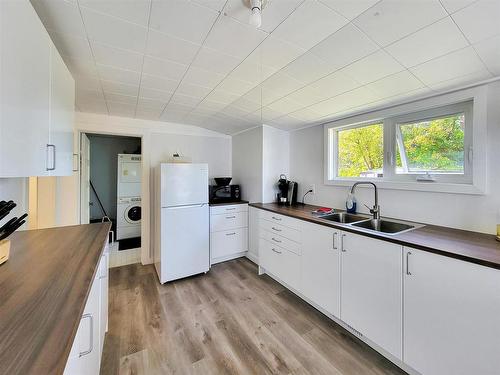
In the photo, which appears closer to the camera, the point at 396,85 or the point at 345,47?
the point at 345,47

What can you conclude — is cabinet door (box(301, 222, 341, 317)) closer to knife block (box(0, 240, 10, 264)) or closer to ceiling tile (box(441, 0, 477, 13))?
ceiling tile (box(441, 0, 477, 13))

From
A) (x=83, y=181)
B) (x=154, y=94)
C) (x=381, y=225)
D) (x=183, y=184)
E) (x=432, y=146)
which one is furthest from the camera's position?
(x=83, y=181)

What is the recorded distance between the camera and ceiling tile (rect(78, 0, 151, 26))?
1.08 metres

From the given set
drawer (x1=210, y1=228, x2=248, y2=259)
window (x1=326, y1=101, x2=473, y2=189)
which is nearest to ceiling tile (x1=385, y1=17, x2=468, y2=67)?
window (x1=326, y1=101, x2=473, y2=189)

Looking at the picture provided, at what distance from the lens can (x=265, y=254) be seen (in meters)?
2.64

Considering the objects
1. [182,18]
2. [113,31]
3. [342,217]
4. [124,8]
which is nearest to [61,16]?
[113,31]

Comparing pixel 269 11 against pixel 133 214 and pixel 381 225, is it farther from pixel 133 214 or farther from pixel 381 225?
pixel 133 214

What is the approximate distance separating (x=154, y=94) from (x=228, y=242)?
2.09m

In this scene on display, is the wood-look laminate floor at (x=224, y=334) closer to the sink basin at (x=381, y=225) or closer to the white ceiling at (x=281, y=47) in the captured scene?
the sink basin at (x=381, y=225)

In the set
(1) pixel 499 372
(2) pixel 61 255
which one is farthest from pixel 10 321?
(1) pixel 499 372

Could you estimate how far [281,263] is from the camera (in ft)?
7.79

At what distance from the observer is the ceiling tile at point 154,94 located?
208 cm

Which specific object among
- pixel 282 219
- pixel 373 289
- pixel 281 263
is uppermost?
pixel 282 219

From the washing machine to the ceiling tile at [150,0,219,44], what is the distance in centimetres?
371
